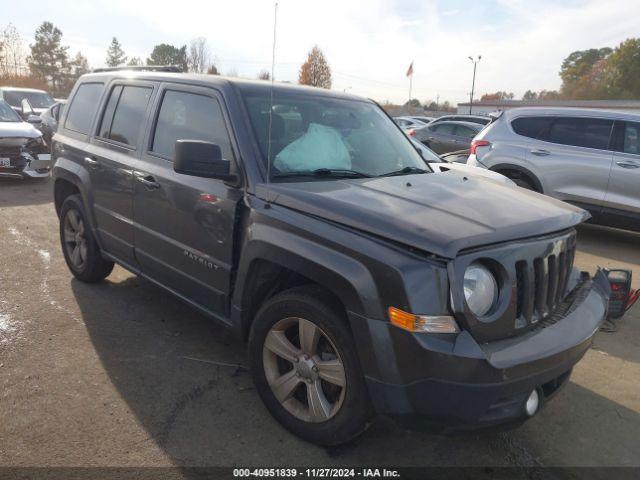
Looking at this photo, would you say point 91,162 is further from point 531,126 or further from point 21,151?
point 21,151

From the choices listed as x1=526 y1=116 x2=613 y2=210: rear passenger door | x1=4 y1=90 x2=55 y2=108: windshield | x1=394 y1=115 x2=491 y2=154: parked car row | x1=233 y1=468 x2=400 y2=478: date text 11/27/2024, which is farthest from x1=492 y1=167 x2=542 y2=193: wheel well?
x1=4 y1=90 x2=55 y2=108: windshield

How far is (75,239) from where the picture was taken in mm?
4859

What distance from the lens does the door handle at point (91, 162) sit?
4.19 metres

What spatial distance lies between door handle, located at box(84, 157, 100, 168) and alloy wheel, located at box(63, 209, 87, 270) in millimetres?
589

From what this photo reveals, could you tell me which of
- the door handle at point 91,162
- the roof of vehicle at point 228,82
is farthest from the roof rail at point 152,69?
the door handle at point 91,162

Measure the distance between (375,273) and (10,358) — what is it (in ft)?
9.05

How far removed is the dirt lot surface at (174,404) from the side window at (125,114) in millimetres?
1478

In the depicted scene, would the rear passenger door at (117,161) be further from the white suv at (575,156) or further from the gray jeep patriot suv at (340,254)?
the white suv at (575,156)

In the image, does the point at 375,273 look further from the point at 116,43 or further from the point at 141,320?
the point at 116,43

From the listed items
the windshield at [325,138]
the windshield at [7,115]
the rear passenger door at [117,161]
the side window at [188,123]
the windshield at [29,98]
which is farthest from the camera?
the windshield at [29,98]

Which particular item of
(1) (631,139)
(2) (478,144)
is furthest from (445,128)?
(1) (631,139)

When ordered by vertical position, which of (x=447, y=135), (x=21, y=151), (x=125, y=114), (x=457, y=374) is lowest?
(x=457, y=374)

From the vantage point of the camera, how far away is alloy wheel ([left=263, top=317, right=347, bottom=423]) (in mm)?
2570

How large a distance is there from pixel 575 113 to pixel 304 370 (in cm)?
683
